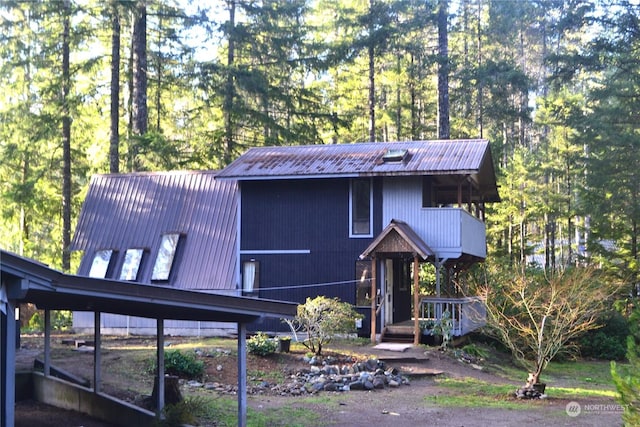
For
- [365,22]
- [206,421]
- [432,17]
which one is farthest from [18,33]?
[206,421]

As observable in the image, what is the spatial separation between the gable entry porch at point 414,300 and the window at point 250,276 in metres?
3.86

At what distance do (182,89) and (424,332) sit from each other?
1680cm

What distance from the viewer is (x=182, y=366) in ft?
53.2

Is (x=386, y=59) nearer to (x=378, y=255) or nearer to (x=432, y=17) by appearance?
(x=432, y=17)

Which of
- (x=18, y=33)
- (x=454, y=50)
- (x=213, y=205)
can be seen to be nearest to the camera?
(x=213, y=205)

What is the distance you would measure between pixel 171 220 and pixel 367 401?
1285 centimetres

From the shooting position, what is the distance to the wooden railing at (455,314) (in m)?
22.0

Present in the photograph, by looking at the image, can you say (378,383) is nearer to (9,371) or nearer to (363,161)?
(363,161)

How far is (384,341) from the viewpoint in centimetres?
2255

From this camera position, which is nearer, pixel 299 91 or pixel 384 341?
pixel 384 341

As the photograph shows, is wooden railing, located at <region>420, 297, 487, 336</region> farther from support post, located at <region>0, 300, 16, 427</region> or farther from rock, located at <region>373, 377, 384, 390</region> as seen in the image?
support post, located at <region>0, 300, 16, 427</region>

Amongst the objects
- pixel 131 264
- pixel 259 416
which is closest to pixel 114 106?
pixel 131 264

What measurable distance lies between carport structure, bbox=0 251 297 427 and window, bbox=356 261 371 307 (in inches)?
455

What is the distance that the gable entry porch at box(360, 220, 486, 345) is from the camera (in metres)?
21.7
